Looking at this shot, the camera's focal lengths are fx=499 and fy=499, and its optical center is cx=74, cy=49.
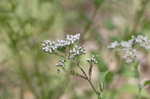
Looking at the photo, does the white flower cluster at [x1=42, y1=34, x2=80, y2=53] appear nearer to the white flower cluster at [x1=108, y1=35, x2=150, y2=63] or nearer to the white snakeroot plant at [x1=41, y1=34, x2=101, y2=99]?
the white snakeroot plant at [x1=41, y1=34, x2=101, y2=99]

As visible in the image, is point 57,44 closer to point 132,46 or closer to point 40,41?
point 132,46

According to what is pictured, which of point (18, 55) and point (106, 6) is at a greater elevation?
point (106, 6)

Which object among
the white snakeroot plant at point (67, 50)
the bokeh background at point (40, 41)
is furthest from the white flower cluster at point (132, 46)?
the bokeh background at point (40, 41)

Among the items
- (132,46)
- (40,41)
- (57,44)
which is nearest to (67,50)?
(57,44)

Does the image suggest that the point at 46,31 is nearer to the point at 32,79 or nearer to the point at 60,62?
the point at 32,79

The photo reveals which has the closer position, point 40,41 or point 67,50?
point 67,50

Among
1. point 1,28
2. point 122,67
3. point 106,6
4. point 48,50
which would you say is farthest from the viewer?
point 106,6

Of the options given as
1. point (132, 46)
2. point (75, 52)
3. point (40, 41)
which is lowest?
point (75, 52)

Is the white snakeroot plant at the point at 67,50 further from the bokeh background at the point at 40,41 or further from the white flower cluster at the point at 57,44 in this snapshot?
the bokeh background at the point at 40,41

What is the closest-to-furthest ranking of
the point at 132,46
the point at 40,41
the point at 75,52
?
the point at 75,52
the point at 132,46
the point at 40,41

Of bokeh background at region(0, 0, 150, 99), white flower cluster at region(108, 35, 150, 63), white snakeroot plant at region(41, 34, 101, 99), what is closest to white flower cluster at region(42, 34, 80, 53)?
white snakeroot plant at region(41, 34, 101, 99)

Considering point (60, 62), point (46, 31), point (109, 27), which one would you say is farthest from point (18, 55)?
point (60, 62)
